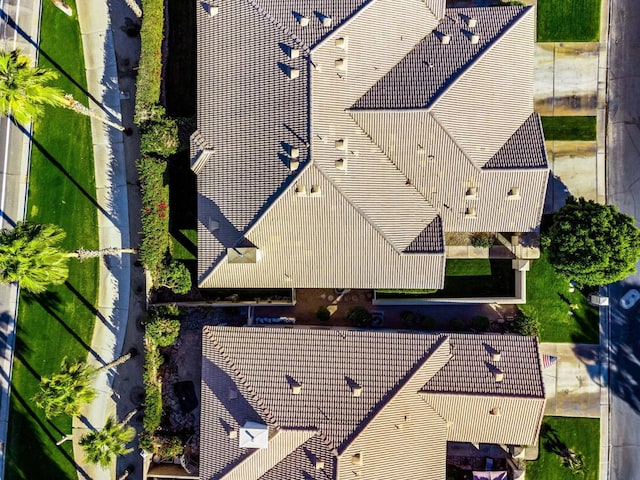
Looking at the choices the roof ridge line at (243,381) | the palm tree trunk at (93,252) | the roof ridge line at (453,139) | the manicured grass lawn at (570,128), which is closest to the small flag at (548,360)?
the roof ridge line at (453,139)

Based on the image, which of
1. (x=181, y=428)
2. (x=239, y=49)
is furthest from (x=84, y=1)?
(x=181, y=428)

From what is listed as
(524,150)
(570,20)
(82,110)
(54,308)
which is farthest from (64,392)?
(570,20)

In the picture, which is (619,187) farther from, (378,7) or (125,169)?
(125,169)

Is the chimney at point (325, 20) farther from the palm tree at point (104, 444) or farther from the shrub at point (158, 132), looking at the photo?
the palm tree at point (104, 444)

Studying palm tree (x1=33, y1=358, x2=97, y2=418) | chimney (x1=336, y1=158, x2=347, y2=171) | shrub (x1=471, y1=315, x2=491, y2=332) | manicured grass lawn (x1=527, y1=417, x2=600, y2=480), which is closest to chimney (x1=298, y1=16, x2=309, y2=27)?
chimney (x1=336, y1=158, x2=347, y2=171)

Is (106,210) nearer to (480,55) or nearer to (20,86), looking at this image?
(20,86)

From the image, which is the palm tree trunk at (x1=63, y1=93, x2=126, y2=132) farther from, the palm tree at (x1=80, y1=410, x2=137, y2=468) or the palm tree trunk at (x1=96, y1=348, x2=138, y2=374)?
the palm tree at (x1=80, y1=410, x2=137, y2=468)
